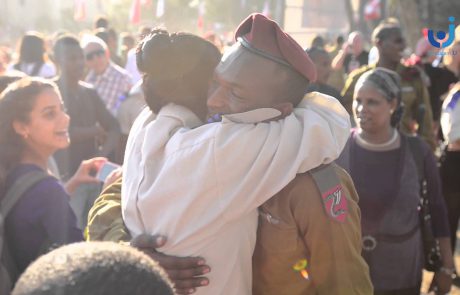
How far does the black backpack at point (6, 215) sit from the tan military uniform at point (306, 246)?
849 millimetres

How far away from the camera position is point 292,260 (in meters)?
1.76

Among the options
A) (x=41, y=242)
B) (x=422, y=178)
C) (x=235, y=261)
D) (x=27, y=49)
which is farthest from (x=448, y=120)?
(x=27, y=49)

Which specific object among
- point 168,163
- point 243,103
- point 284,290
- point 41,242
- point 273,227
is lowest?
point 41,242

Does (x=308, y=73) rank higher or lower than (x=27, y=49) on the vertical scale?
higher

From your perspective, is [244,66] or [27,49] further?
[27,49]

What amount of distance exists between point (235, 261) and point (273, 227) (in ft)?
0.43

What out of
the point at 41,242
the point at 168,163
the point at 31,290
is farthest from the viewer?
the point at 41,242

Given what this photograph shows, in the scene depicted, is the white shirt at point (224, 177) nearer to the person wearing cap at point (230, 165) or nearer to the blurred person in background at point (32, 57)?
the person wearing cap at point (230, 165)

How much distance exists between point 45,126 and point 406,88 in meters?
3.14

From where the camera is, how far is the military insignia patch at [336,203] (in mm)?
1695

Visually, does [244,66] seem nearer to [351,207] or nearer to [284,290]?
[351,207]

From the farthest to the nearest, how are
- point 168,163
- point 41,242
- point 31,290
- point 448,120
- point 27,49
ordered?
point 27,49
point 448,120
point 41,242
point 168,163
point 31,290

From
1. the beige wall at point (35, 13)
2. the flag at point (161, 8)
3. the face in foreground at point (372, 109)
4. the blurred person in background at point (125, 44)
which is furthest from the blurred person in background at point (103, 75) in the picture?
the beige wall at point (35, 13)

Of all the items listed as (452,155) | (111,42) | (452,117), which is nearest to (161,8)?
Result: (111,42)
